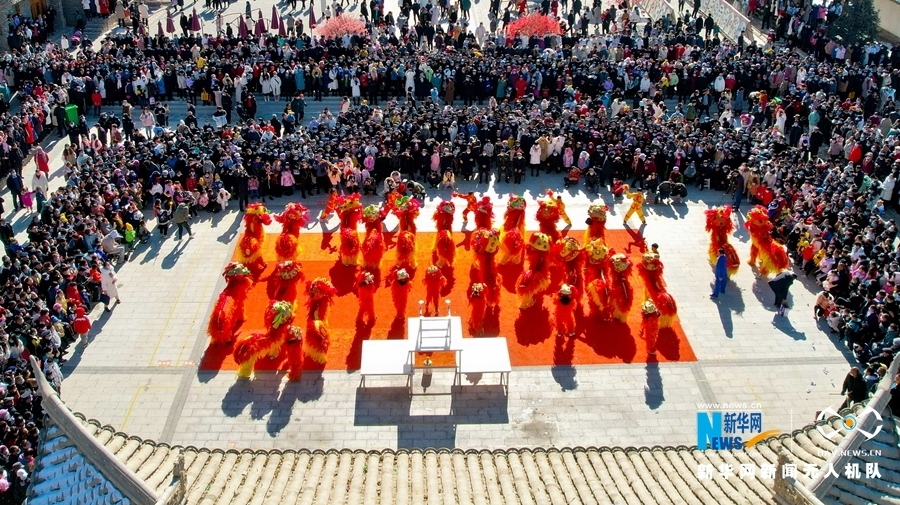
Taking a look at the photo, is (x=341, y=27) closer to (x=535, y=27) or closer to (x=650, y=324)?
(x=535, y=27)

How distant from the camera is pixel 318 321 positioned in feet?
63.0

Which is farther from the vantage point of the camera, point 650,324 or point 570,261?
point 570,261

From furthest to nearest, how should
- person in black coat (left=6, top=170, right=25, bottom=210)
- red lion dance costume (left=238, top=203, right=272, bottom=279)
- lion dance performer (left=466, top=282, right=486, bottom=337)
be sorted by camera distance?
1. person in black coat (left=6, top=170, right=25, bottom=210)
2. red lion dance costume (left=238, top=203, right=272, bottom=279)
3. lion dance performer (left=466, top=282, right=486, bottom=337)

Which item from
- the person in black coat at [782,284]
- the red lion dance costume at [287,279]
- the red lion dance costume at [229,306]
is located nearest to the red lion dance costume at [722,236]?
the person in black coat at [782,284]

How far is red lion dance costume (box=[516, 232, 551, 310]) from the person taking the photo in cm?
2073

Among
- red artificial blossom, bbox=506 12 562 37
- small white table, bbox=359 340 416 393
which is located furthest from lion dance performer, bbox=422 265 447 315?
red artificial blossom, bbox=506 12 562 37

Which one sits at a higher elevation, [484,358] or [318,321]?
[318,321]

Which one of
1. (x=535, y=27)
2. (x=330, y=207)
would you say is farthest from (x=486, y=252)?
(x=535, y=27)

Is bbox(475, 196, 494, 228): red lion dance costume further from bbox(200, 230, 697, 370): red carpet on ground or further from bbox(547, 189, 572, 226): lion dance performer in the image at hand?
bbox(547, 189, 572, 226): lion dance performer

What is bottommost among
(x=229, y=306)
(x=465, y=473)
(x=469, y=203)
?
(x=229, y=306)

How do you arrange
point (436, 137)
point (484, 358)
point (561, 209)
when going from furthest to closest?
1. point (436, 137)
2. point (561, 209)
3. point (484, 358)

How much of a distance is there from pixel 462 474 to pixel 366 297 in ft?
31.6

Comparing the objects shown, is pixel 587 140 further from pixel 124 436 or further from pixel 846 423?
pixel 124 436

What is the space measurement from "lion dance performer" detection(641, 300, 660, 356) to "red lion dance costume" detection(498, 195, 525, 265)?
13.2 ft
